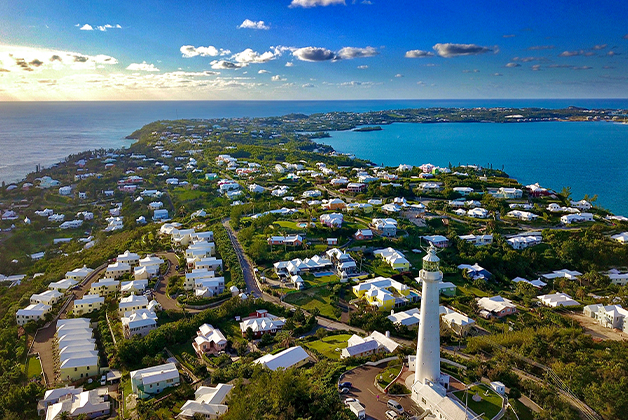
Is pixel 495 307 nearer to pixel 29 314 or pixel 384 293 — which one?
pixel 384 293

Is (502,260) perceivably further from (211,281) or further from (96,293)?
(96,293)

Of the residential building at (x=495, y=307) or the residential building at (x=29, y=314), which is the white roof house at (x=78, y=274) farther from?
the residential building at (x=495, y=307)

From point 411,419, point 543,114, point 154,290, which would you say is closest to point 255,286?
point 154,290

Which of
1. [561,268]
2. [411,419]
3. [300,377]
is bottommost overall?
[561,268]

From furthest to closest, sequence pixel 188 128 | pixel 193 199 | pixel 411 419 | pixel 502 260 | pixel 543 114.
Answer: pixel 543 114 → pixel 188 128 → pixel 193 199 → pixel 502 260 → pixel 411 419

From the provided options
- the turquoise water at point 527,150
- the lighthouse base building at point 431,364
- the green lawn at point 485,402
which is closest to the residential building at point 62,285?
the lighthouse base building at point 431,364

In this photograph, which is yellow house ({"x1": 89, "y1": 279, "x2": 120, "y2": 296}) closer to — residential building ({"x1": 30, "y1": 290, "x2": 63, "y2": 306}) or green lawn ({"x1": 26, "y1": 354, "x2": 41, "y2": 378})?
residential building ({"x1": 30, "y1": 290, "x2": 63, "y2": 306})
